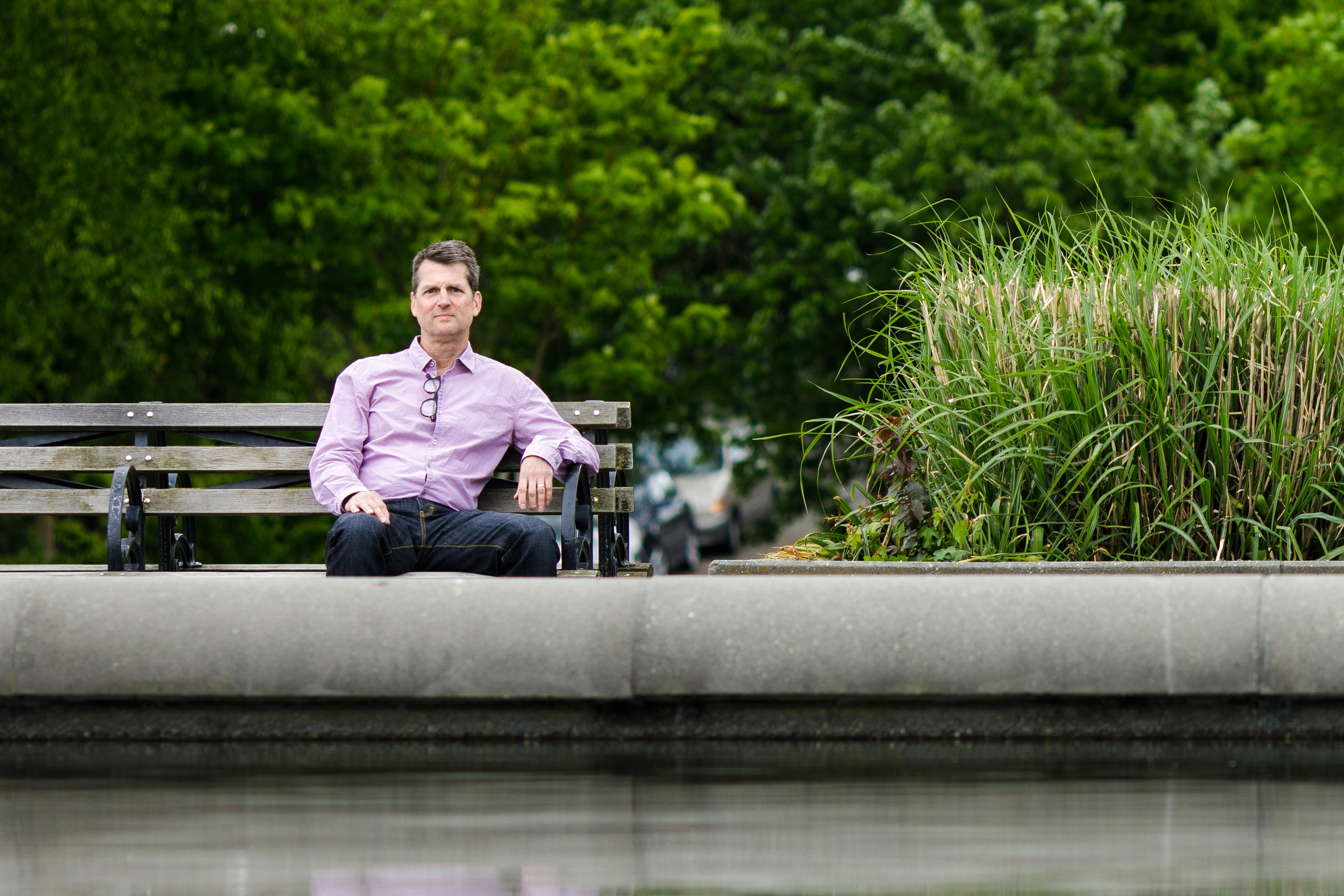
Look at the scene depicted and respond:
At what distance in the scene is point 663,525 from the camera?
30422 millimetres

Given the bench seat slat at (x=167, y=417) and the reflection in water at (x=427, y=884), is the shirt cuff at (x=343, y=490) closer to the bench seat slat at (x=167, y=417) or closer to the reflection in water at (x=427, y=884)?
the bench seat slat at (x=167, y=417)

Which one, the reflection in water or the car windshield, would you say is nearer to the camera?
the reflection in water

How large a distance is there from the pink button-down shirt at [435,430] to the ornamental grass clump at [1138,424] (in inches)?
39.0

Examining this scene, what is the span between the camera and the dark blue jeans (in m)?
7.04

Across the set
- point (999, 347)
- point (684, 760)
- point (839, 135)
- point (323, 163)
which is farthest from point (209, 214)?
point (684, 760)

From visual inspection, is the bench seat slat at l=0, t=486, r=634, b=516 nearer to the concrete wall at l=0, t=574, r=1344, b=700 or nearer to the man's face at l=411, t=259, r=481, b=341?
the man's face at l=411, t=259, r=481, b=341

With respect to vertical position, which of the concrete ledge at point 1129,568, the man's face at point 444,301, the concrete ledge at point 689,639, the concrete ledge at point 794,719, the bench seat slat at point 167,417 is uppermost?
the man's face at point 444,301

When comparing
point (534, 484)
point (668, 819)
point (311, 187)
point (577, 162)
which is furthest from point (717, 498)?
point (668, 819)

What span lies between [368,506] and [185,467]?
119 centimetres

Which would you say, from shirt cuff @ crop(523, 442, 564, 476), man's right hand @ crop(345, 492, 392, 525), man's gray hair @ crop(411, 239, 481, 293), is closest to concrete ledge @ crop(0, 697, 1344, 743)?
man's right hand @ crop(345, 492, 392, 525)

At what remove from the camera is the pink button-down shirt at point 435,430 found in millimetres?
7238

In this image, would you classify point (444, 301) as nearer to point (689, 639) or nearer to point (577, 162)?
point (689, 639)

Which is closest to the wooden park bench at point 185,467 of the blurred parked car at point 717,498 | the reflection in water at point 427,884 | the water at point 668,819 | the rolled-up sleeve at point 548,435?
the rolled-up sleeve at point 548,435

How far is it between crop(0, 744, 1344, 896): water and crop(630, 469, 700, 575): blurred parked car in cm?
2349
